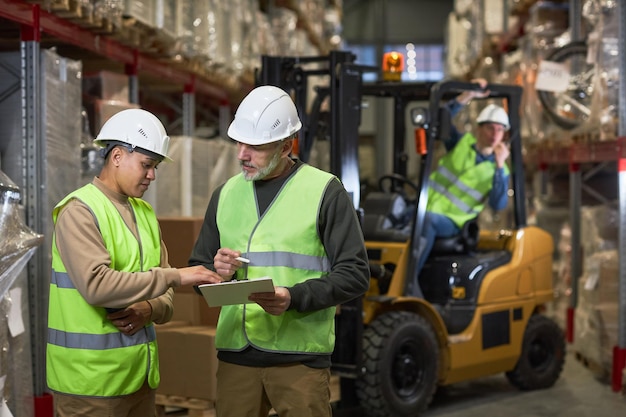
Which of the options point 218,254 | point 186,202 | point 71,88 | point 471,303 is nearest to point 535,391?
point 471,303

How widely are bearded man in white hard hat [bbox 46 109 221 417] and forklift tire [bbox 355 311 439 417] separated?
2.60 m

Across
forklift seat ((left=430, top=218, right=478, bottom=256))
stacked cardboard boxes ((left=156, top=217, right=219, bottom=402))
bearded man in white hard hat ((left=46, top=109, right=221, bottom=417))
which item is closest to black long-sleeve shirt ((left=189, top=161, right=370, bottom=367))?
bearded man in white hard hat ((left=46, top=109, right=221, bottom=417))

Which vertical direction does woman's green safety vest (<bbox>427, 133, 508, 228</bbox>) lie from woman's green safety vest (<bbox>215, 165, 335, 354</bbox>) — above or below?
above

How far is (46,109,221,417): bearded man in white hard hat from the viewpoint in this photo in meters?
3.44

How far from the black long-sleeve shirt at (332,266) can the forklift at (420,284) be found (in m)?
2.43

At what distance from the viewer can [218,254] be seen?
138 inches

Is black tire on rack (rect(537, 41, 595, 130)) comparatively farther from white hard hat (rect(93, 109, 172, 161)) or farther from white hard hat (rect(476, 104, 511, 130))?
white hard hat (rect(93, 109, 172, 161))

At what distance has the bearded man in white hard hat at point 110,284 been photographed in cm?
344

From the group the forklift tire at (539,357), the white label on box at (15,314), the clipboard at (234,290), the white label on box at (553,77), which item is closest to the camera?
the clipboard at (234,290)

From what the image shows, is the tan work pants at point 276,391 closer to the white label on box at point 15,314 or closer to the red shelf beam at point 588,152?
the white label on box at point 15,314

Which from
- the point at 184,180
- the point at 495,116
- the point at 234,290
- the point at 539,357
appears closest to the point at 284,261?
the point at 234,290

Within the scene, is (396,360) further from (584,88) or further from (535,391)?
(584,88)

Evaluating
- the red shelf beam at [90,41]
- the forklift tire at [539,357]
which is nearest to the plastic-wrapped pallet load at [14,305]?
the red shelf beam at [90,41]

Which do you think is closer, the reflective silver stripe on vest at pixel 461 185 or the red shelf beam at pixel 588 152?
the reflective silver stripe on vest at pixel 461 185
